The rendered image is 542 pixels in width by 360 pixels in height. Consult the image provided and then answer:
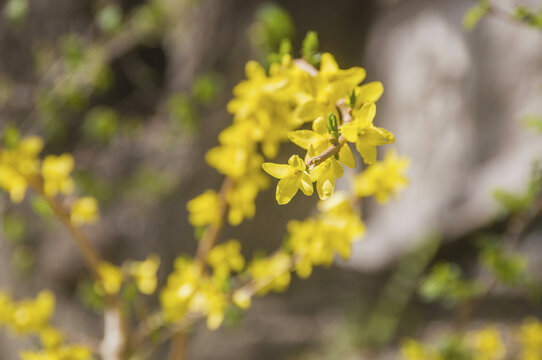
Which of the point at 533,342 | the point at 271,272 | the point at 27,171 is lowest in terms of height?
the point at 533,342

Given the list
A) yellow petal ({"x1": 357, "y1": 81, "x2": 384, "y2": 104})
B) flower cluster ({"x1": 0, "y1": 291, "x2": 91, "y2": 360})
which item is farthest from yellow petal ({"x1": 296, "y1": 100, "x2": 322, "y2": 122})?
flower cluster ({"x1": 0, "y1": 291, "x2": 91, "y2": 360})

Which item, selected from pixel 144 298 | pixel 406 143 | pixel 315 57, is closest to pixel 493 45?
pixel 406 143

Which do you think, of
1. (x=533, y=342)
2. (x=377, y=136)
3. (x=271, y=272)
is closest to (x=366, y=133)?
(x=377, y=136)

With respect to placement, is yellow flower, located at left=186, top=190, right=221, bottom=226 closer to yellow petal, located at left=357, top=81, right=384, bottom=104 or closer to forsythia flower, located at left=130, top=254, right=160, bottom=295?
forsythia flower, located at left=130, top=254, right=160, bottom=295

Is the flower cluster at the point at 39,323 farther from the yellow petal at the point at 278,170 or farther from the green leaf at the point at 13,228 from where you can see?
the green leaf at the point at 13,228

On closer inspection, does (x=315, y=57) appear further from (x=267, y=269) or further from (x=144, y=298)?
(x=144, y=298)

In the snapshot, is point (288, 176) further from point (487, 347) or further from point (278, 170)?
point (487, 347)

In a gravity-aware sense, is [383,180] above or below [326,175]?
above
